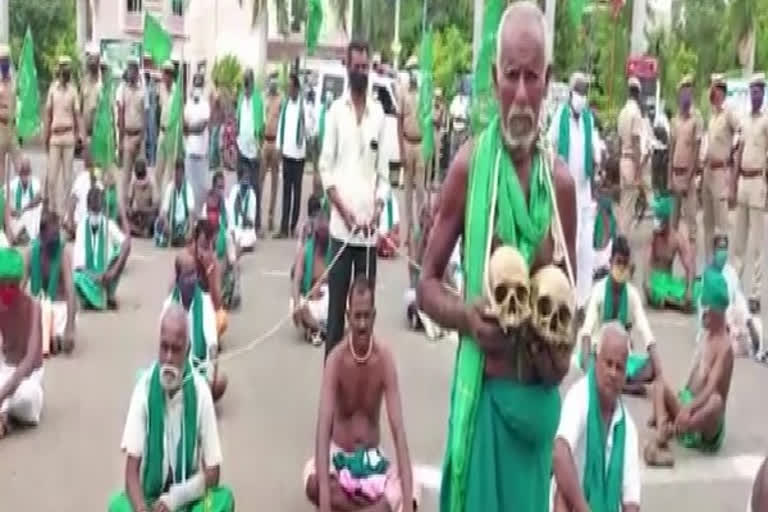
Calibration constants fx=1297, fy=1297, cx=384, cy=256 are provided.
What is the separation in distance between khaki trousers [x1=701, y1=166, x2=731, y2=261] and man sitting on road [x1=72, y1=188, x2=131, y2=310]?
5.23 metres

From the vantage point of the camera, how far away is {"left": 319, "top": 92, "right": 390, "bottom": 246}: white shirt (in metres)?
7.15

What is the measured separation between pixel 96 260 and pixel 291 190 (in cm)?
441

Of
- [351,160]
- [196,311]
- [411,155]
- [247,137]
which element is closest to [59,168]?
[247,137]

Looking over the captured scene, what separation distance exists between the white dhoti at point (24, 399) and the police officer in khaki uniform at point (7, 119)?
20.7 ft

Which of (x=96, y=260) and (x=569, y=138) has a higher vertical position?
(x=569, y=138)

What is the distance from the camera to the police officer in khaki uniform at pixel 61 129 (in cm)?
1375

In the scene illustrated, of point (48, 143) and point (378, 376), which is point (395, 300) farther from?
point (378, 376)

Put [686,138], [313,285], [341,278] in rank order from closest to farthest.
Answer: [341,278]
[313,285]
[686,138]

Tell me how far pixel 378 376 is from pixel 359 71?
2093 millimetres

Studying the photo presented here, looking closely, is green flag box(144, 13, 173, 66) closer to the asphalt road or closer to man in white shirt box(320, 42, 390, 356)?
the asphalt road

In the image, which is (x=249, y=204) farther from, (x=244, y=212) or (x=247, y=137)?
(x=247, y=137)

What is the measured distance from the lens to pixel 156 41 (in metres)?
15.2

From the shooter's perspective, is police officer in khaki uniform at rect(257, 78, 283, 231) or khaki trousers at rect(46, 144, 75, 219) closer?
khaki trousers at rect(46, 144, 75, 219)

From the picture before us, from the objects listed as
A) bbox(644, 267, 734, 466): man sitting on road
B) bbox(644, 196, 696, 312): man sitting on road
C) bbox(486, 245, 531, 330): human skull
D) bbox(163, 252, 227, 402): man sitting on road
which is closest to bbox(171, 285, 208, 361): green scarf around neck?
bbox(163, 252, 227, 402): man sitting on road
